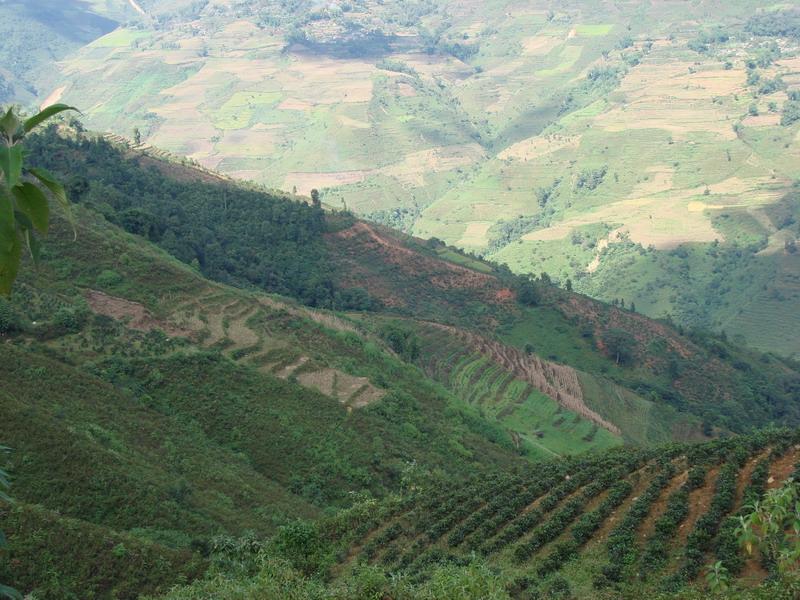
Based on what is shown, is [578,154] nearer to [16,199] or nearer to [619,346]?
[619,346]

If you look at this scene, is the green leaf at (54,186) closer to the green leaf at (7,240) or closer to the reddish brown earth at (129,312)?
the green leaf at (7,240)

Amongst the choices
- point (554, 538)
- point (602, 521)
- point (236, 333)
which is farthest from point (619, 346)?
point (554, 538)

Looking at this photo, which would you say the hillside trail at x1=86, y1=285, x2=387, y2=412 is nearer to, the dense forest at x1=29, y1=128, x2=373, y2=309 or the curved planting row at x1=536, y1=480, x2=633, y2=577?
the dense forest at x1=29, y1=128, x2=373, y2=309

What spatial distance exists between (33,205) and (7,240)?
0.26 metres

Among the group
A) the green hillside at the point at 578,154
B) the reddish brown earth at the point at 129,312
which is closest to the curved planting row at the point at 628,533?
the reddish brown earth at the point at 129,312

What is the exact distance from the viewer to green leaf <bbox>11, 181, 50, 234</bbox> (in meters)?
3.88

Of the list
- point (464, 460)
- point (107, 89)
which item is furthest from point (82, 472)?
point (107, 89)

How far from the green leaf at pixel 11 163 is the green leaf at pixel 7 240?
5.4 inches

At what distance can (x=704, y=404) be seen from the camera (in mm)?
56500

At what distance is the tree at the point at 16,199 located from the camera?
3.70 meters

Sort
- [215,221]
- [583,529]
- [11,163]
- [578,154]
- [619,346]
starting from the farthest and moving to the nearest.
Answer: [578,154]
[619,346]
[215,221]
[583,529]
[11,163]

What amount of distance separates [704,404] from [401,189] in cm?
9800

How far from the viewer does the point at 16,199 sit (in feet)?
12.8

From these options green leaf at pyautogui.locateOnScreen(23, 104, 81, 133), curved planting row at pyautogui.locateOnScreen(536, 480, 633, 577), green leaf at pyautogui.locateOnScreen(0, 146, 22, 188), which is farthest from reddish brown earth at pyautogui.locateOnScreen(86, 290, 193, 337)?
green leaf at pyautogui.locateOnScreen(0, 146, 22, 188)
